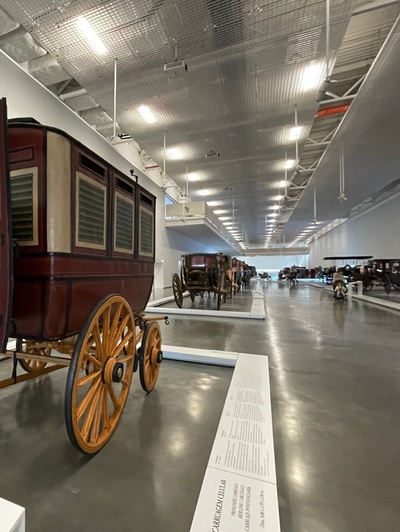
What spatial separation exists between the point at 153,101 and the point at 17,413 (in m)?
6.30

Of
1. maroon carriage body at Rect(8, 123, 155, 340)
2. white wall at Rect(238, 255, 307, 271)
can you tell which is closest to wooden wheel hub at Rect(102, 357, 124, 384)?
maroon carriage body at Rect(8, 123, 155, 340)

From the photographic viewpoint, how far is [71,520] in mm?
1074

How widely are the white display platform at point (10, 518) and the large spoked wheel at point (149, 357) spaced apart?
1.30 meters

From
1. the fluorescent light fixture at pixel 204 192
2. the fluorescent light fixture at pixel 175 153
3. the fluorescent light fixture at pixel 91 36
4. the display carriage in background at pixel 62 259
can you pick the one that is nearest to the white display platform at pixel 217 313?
the display carriage in background at pixel 62 259

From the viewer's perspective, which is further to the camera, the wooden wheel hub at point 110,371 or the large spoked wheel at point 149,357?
the large spoked wheel at point 149,357

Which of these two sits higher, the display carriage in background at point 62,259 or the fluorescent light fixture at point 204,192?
the fluorescent light fixture at point 204,192

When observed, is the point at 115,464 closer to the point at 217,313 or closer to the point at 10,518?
the point at 10,518

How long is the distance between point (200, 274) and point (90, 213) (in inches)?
233

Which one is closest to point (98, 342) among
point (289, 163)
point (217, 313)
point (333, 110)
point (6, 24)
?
point (217, 313)

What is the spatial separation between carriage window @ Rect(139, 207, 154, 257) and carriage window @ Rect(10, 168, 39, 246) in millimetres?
1016

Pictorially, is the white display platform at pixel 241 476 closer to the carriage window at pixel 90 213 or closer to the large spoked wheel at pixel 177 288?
the carriage window at pixel 90 213

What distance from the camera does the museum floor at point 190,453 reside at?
1.11 meters

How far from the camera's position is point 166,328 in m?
4.91

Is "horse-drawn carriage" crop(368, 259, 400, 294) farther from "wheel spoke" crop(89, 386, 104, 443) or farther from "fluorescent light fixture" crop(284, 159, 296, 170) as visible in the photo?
"wheel spoke" crop(89, 386, 104, 443)
